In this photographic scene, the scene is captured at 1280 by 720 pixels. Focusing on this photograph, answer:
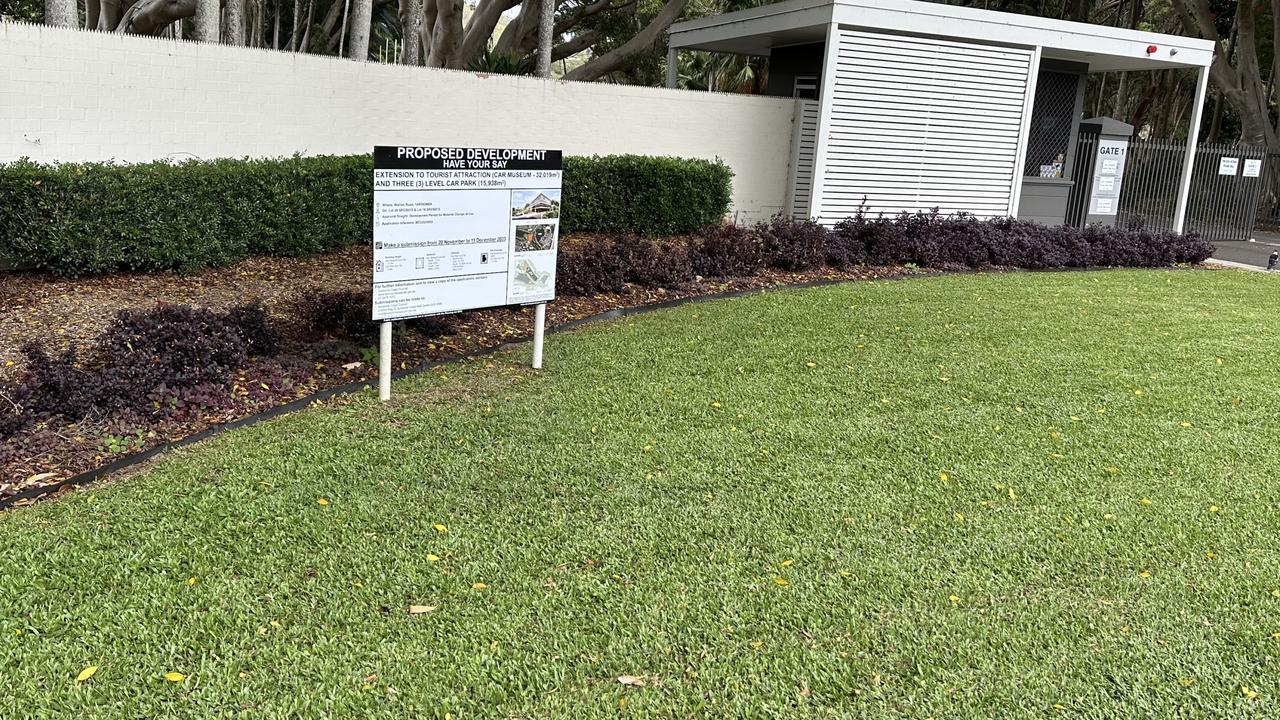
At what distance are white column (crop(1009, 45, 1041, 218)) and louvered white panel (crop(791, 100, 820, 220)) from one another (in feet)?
9.49

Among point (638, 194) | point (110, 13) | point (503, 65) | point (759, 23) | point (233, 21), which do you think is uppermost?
point (110, 13)

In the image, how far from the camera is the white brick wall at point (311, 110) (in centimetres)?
853

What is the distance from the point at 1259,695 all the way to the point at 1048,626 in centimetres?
64

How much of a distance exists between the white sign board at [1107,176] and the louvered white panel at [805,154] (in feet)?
15.3

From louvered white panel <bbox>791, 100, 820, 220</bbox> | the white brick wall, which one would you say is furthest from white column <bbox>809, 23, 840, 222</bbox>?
the white brick wall

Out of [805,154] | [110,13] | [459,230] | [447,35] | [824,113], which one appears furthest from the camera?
[110,13]

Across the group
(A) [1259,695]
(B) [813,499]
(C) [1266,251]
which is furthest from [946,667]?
(C) [1266,251]

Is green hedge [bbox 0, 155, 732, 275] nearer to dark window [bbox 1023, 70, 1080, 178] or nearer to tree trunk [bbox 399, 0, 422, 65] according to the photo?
tree trunk [bbox 399, 0, 422, 65]

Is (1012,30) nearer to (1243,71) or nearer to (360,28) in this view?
(360,28)

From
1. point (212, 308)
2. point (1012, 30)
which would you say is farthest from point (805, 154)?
point (212, 308)

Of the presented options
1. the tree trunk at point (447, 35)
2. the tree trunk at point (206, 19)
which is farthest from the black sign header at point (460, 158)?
the tree trunk at point (447, 35)

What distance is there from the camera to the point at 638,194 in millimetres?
11820

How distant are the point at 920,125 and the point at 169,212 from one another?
9.42 metres

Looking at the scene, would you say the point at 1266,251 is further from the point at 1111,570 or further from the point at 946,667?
the point at 946,667
